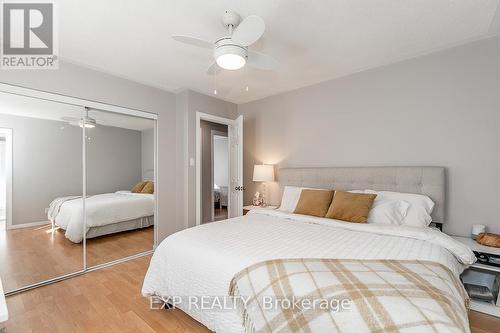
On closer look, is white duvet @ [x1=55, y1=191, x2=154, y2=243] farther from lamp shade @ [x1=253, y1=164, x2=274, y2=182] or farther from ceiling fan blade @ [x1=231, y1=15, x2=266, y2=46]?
ceiling fan blade @ [x1=231, y1=15, x2=266, y2=46]

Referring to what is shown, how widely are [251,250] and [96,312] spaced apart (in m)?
1.55

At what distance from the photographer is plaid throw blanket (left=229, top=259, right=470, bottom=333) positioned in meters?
0.99

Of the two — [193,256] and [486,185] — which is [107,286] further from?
[486,185]

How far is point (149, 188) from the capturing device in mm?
3512

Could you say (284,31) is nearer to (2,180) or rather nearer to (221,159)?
(221,159)

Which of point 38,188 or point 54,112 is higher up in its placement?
point 54,112

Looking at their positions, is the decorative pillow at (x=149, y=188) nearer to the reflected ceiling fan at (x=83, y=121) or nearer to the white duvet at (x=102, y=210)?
the white duvet at (x=102, y=210)

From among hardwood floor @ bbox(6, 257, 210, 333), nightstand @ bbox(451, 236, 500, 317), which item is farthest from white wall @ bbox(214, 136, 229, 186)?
nightstand @ bbox(451, 236, 500, 317)

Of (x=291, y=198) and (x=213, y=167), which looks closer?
(x=291, y=198)

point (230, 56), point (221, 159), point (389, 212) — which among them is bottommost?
point (389, 212)

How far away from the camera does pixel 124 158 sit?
3.31m

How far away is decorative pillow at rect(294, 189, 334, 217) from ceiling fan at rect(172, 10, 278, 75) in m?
1.64

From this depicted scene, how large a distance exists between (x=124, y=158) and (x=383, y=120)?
355 centimetres

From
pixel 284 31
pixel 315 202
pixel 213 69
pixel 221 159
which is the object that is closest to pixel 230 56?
pixel 213 69
